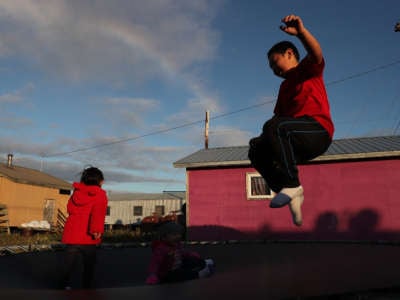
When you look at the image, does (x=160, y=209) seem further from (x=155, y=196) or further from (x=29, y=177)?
(x=29, y=177)

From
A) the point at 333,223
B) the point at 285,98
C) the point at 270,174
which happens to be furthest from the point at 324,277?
the point at 333,223

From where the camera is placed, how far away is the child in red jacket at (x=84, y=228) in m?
3.16

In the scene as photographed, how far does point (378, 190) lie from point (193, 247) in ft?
18.4

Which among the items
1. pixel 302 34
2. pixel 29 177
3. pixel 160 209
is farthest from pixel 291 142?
pixel 160 209

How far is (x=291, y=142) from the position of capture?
2227 mm

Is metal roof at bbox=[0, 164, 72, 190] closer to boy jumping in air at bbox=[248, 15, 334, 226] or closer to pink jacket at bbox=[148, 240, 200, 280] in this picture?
pink jacket at bbox=[148, 240, 200, 280]

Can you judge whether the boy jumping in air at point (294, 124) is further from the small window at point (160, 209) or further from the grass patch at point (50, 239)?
the small window at point (160, 209)

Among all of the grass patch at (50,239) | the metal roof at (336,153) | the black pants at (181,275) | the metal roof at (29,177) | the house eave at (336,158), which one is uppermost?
the metal roof at (29,177)

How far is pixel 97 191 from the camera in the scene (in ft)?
10.9

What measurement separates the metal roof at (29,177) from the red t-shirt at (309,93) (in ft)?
61.5

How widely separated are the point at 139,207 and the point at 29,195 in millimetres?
9892

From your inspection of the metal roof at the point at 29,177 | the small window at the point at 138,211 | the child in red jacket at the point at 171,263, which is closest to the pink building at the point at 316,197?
the child in red jacket at the point at 171,263

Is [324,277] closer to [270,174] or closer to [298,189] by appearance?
[298,189]

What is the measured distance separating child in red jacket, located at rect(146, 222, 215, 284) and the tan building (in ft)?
55.8
